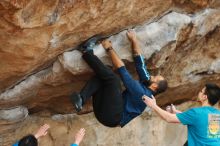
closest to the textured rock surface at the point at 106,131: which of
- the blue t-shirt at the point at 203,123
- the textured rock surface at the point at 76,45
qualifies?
the textured rock surface at the point at 76,45

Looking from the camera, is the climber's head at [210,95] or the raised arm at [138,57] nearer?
the climber's head at [210,95]

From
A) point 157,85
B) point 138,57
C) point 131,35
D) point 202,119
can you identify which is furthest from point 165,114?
point 131,35

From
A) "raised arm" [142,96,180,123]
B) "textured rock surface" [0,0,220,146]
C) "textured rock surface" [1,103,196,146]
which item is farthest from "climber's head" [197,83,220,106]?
"textured rock surface" [1,103,196,146]

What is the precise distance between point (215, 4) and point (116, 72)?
151cm

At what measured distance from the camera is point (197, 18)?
18.7 ft

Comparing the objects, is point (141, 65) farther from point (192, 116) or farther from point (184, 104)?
point (184, 104)

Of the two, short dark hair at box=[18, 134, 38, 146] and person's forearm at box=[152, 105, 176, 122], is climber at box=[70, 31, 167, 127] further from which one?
short dark hair at box=[18, 134, 38, 146]

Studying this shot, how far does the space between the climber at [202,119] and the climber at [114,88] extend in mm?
505

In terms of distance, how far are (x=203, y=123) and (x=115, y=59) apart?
130 centimetres

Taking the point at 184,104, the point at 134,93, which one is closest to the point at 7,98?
the point at 134,93

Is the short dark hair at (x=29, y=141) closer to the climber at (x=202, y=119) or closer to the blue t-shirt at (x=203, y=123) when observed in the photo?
the climber at (x=202, y=119)

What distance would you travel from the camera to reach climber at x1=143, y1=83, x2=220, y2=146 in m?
4.71

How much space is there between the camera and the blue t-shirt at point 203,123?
471cm

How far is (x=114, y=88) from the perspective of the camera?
5262 mm
